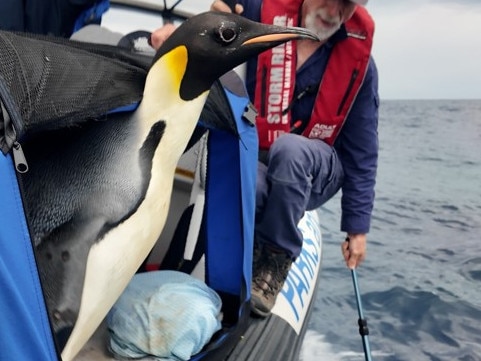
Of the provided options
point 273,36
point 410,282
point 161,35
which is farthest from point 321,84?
point 410,282

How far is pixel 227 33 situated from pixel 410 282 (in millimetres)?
3797

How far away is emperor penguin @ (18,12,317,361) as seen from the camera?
3.64ft

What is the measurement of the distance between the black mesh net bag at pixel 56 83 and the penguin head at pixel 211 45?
0.35ft

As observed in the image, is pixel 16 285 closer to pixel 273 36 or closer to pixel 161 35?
pixel 273 36

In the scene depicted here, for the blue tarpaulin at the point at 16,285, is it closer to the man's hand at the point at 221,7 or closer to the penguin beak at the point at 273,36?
the penguin beak at the point at 273,36

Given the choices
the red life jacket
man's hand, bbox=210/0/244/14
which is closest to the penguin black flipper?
man's hand, bbox=210/0/244/14

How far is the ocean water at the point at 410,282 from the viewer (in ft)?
11.2

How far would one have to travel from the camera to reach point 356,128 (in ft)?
7.76

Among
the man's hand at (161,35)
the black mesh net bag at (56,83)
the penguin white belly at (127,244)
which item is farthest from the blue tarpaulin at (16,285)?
the man's hand at (161,35)

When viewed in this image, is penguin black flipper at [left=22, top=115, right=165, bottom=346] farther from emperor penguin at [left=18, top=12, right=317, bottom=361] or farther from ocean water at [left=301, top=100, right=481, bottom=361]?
ocean water at [left=301, top=100, right=481, bottom=361]

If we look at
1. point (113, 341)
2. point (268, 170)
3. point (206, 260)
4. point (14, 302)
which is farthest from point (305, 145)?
point (14, 302)

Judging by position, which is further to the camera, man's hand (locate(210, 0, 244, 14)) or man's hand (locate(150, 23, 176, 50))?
man's hand (locate(210, 0, 244, 14))

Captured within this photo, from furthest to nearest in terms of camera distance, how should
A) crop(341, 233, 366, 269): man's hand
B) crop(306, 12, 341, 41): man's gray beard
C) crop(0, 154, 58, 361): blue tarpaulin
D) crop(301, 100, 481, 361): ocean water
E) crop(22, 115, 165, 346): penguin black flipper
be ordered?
1. crop(301, 100, 481, 361): ocean water
2. crop(341, 233, 366, 269): man's hand
3. crop(306, 12, 341, 41): man's gray beard
4. crop(22, 115, 165, 346): penguin black flipper
5. crop(0, 154, 58, 361): blue tarpaulin

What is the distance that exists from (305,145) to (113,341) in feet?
3.20
